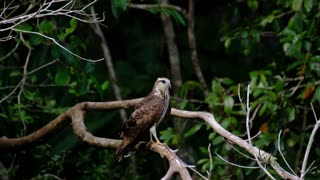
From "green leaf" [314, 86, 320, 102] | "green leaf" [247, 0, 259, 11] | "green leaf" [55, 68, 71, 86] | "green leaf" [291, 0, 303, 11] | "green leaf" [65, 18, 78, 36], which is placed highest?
"green leaf" [65, 18, 78, 36]

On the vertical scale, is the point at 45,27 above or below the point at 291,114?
above

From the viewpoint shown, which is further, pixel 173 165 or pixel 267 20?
pixel 267 20

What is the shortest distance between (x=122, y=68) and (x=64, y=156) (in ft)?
8.52

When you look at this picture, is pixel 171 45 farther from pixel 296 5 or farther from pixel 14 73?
pixel 296 5

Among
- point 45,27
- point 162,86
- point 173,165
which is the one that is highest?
point 45,27

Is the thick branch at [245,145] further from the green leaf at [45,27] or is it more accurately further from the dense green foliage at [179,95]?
the green leaf at [45,27]

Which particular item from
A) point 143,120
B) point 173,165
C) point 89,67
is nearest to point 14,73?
point 89,67

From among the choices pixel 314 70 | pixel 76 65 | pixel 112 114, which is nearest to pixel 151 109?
pixel 76 65

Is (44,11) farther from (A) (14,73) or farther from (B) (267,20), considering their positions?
(B) (267,20)

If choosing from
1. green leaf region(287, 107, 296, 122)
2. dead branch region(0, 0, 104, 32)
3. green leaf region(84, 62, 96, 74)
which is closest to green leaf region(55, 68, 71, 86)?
green leaf region(84, 62, 96, 74)

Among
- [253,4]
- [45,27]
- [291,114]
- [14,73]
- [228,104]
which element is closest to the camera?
[45,27]

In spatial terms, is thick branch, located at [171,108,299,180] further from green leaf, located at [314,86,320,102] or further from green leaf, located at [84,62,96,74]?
green leaf, located at [314,86,320,102]

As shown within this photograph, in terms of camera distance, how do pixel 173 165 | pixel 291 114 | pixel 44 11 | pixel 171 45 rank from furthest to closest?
pixel 171 45 → pixel 291 114 → pixel 44 11 → pixel 173 165

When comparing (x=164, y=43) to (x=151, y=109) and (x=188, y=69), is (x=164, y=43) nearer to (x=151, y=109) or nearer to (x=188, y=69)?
(x=188, y=69)
